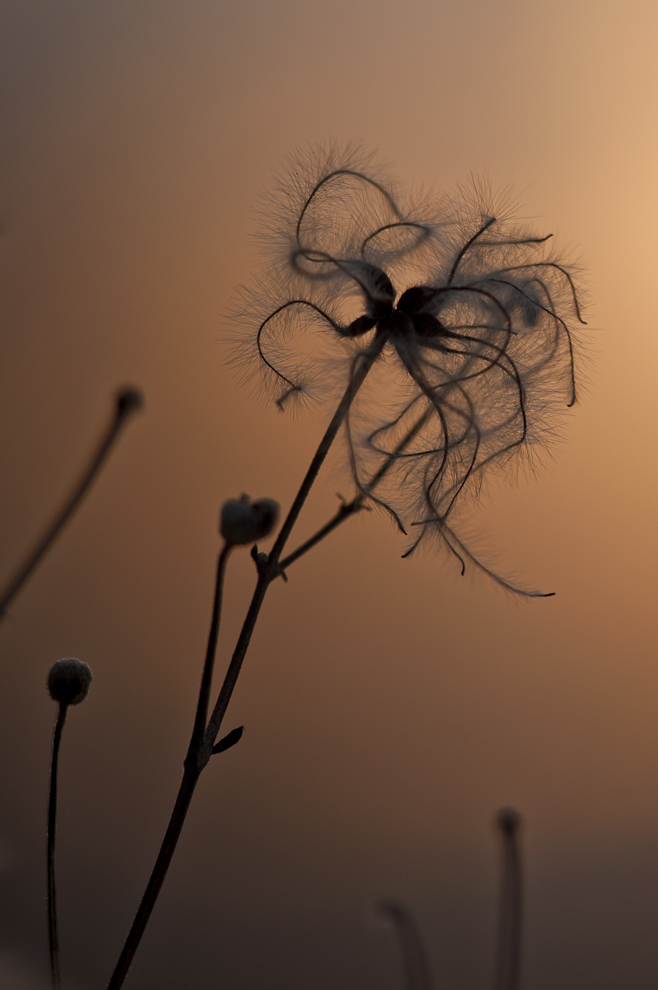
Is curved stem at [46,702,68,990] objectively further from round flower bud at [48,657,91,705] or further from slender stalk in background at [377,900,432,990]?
slender stalk in background at [377,900,432,990]

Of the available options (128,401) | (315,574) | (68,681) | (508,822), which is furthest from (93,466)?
(315,574)

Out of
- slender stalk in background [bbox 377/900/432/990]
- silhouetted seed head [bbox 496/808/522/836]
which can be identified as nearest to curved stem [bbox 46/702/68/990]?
silhouetted seed head [bbox 496/808/522/836]

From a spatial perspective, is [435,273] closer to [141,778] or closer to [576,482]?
[576,482]

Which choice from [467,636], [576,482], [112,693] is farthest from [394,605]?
[112,693]

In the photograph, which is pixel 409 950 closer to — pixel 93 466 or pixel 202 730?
pixel 202 730

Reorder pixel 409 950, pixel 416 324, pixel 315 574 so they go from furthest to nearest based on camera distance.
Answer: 1. pixel 315 574
2. pixel 409 950
3. pixel 416 324
